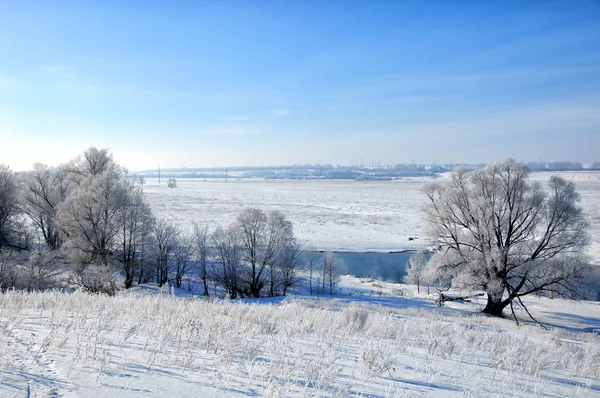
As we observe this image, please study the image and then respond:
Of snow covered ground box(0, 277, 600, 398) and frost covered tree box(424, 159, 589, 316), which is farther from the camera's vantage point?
frost covered tree box(424, 159, 589, 316)

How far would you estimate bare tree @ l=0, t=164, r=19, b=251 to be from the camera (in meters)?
30.5

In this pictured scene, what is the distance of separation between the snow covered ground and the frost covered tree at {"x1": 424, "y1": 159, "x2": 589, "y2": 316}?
38.0ft

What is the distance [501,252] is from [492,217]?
1752 millimetres

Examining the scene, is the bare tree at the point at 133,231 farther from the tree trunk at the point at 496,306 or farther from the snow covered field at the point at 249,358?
the tree trunk at the point at 496,306

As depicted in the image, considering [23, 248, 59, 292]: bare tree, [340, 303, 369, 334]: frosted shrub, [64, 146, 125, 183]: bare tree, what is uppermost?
[64, 146, 125, 183]: bare tree

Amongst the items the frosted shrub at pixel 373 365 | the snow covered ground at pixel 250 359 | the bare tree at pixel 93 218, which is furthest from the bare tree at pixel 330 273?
the frosted shrub at pixel 373 365

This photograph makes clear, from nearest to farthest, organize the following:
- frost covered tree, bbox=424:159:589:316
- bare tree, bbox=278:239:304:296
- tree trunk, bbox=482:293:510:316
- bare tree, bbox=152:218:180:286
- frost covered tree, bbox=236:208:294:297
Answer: frost covered tree, bbox=424:159:589:316
tree trunk, bbox=482:293:510:316
frost covered tree, bbox=236:208:294:297
bare tree, bbox=278:239:304:296
bare tree, bbox=152:218:180:286

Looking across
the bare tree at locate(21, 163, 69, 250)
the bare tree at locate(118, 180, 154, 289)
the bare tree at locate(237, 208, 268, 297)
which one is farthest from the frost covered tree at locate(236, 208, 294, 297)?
the bare tree at locate(21, 163, 69, 250)

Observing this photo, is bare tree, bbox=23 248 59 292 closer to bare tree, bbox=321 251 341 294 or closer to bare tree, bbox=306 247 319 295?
bare tree, bbox=306 247 319 295

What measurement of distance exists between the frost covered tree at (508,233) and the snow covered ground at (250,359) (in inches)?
456

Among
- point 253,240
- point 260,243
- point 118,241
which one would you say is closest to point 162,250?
point 118,241

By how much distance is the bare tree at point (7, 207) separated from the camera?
3053 centimetres

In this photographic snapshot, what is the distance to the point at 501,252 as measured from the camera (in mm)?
17812

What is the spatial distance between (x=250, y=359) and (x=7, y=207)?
36475 millimetres
